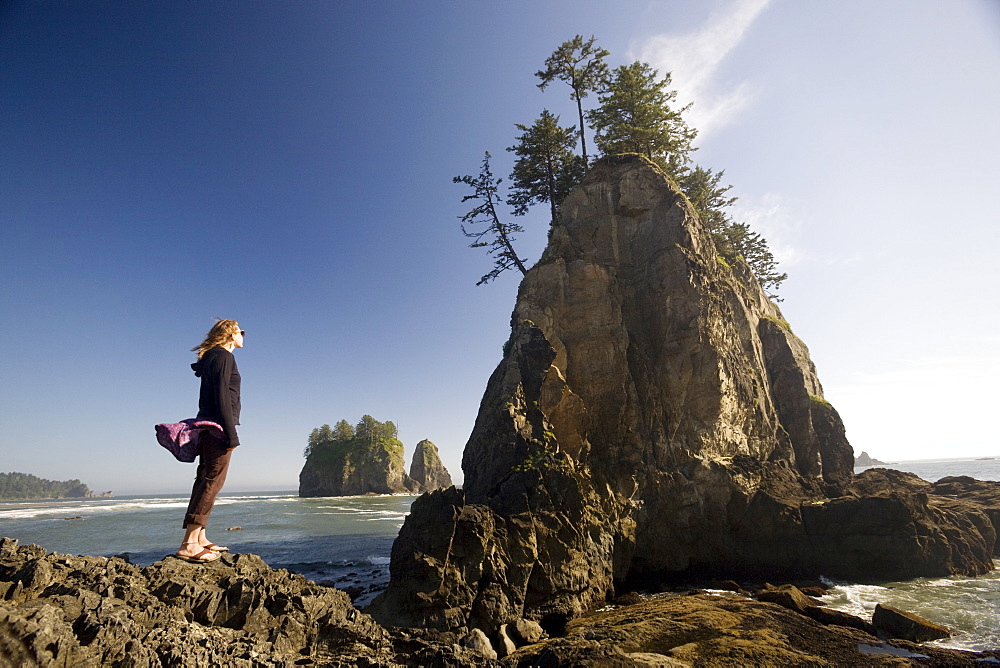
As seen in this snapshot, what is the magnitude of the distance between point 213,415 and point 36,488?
227 metres

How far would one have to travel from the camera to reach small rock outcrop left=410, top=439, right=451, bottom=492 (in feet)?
362

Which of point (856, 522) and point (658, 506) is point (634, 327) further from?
point (856, 522)

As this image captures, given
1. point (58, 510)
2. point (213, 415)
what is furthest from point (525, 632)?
point (58, 510)

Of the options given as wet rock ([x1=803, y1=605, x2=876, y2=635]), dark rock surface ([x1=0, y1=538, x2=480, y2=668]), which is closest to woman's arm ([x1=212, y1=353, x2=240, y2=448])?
dark rock surface ([x1=0, y1=538, x2=480, y2=668])

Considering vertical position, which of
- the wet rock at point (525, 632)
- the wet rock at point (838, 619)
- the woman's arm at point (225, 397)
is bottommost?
the wet rock at point (525, 632)

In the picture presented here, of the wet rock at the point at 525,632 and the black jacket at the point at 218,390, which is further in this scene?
the wet rock at the point at 525,632

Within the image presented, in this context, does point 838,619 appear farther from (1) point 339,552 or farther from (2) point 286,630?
(1) point 339,552

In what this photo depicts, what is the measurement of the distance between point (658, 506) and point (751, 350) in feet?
42.7

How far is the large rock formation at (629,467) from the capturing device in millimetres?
13859

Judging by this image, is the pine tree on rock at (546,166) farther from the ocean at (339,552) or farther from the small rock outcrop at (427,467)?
the small rock outcrop at (427,467)

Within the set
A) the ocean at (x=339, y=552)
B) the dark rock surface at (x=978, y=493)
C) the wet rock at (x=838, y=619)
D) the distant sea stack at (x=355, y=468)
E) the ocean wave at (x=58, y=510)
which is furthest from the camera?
the distant sea stack at (x=355, y=468)

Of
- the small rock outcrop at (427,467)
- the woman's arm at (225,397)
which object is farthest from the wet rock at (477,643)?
the small rock outcrop at (427,467)

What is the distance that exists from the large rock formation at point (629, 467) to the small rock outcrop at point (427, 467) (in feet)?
316

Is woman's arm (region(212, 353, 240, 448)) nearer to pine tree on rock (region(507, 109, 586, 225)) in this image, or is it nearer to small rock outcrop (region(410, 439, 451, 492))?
pine tree on rock (region(507, 109, 586, 225))
